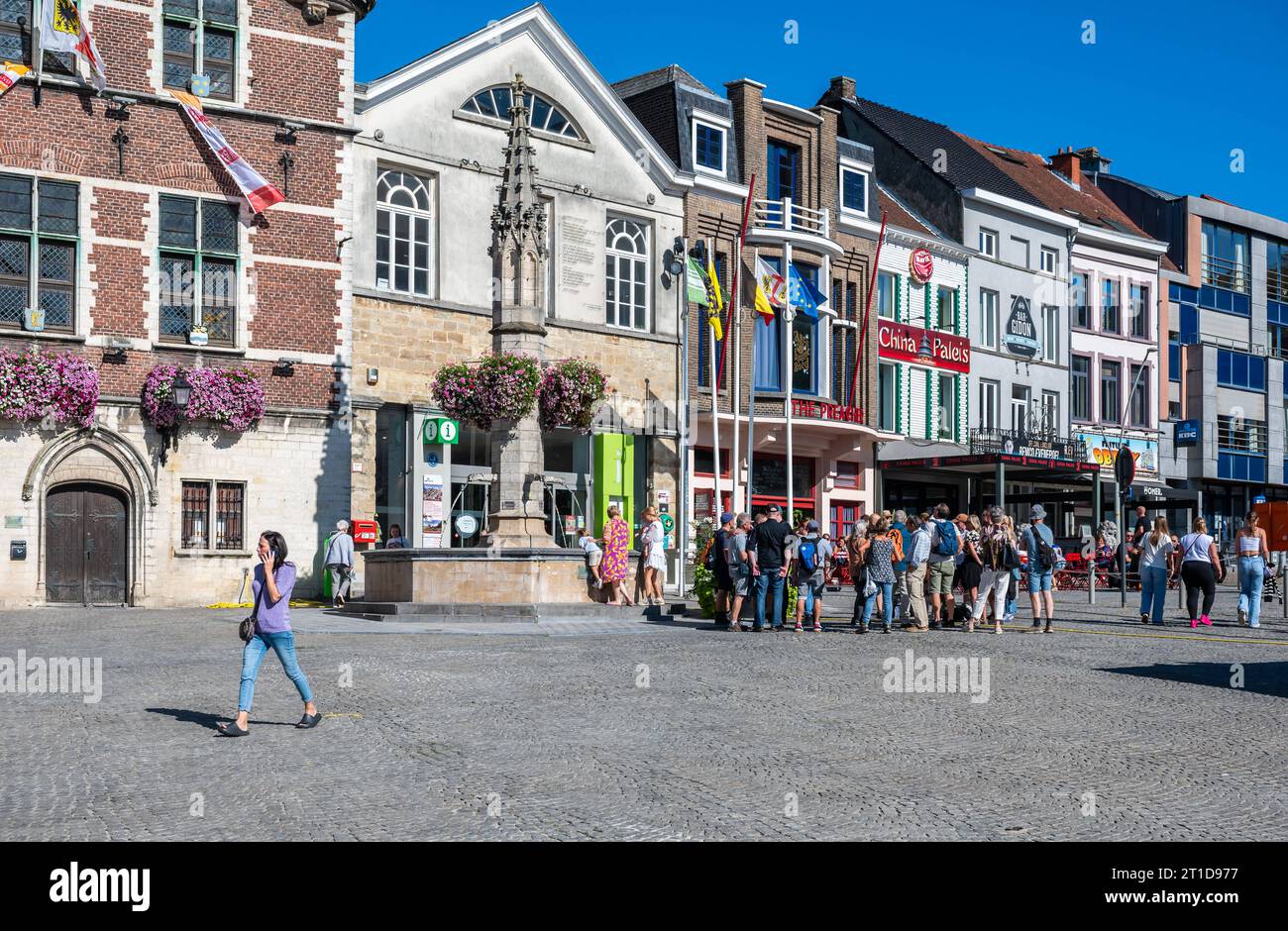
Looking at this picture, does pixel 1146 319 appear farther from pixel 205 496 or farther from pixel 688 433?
pixel 205 496

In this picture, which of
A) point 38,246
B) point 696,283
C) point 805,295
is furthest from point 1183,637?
point 38,246

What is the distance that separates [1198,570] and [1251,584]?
2.56ft

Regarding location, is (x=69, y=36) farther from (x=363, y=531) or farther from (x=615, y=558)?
(x=615, y=558)

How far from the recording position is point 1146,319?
51.3 metres

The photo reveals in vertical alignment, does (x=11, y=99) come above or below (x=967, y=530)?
above

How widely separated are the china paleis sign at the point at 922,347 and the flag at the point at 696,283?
9.58 meters

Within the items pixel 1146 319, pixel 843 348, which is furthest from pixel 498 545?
pixel 1146 319

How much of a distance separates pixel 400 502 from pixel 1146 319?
31.5 meters

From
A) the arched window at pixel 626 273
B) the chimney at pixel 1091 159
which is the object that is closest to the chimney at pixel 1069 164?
the chimney at pixel 1091 159

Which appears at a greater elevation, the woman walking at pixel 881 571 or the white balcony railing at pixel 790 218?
the white balcony railing at pixel 790 218

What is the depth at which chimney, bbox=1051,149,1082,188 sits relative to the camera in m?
55.3

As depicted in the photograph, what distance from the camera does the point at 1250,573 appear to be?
22.3 metres

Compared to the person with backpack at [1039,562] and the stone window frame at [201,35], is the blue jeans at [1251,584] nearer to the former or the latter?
the person with backpack at [1039,562]

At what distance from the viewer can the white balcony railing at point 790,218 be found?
3722 cm
